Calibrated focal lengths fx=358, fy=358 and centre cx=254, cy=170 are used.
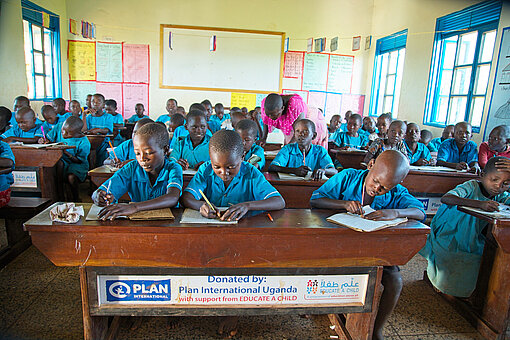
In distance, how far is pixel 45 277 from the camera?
8.17 feet

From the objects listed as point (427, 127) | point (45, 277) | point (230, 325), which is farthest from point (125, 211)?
point (427, 127)

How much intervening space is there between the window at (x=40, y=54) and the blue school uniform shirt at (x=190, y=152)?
4.15m

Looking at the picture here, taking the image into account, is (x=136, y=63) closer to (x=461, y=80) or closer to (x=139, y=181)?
(x=461, y=80)

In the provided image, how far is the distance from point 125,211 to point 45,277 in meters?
1.48

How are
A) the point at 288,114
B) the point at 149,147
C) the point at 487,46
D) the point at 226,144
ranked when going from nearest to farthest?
the point at 226,144 → the point at 149,147 → the point at 288,114 → the point at 487,46

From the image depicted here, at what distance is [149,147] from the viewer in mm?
1823

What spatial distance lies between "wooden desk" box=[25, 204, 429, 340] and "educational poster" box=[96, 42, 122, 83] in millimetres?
6875

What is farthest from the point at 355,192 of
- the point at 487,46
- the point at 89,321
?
the point at 487,46

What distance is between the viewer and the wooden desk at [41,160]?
3346 millimetres

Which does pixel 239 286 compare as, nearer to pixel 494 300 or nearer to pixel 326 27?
pixel 494 300

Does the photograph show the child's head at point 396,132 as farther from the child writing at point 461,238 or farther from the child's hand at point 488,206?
the child's hand at point 488,206

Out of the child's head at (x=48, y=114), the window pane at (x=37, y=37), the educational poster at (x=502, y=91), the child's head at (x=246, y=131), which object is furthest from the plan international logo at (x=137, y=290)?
the window pane at (x=37, y=37)

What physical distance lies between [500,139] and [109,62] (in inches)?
284

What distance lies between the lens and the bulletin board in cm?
761
